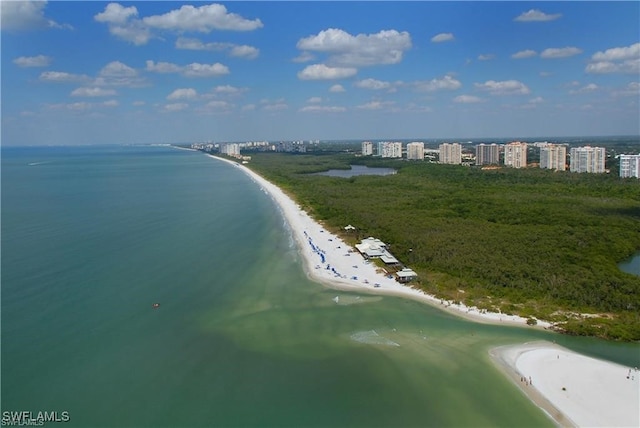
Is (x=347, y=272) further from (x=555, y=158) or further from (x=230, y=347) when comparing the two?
(x=555, y=158)

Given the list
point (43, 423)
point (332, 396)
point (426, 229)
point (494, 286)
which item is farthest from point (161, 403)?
point (426, 229)

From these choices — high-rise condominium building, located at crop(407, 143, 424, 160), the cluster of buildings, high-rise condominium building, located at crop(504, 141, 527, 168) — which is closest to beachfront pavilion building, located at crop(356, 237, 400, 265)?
the cluster of buildings

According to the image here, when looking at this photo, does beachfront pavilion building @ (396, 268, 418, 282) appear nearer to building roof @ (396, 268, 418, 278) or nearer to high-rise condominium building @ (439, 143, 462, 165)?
building roof @ (396, 268, 418, 278)

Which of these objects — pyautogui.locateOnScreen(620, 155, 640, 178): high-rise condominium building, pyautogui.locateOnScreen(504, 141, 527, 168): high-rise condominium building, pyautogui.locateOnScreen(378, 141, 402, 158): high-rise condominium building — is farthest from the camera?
pyautogui.locateOnScreen(378, 141, 402, 158): high-rise condominium building

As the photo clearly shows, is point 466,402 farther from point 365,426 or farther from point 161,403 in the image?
point 161,403

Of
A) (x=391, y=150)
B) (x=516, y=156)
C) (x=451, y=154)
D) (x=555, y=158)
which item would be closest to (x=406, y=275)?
(x=555, y=158)

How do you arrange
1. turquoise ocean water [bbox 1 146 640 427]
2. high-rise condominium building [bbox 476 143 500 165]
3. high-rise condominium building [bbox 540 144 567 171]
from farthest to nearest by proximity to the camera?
high-rise condominium building [bbox 476 143 500 165], high-rise condominium building [bbox 540 144 567 171], turquoise ocean water [bbox 1 146 640 427]

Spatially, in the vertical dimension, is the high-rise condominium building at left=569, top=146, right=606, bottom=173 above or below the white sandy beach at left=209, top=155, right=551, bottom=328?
above
